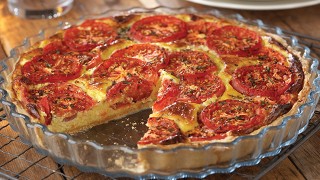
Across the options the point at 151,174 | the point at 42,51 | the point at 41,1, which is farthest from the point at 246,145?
the point at 41,1

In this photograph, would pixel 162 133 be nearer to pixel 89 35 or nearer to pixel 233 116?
pixel 233 116

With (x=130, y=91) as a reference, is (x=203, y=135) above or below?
above

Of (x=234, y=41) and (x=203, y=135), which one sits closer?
(x=203, y=135)

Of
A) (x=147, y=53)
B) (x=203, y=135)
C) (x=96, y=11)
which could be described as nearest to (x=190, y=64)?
(x=147, y=53)

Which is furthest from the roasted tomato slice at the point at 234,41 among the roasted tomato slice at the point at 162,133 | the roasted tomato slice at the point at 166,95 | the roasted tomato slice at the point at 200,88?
the roasted tomato slice at the point at 162,133

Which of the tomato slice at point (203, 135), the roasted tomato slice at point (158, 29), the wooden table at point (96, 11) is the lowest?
the wooden table at point (96, 11)

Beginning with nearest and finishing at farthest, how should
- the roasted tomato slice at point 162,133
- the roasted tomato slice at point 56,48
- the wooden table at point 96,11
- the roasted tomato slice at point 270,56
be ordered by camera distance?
1. the roasted tomato slice at point 162,133
2. the wooden table at point 96,11
3. the roasted tomato slice at point 270,56
4. the roasted tomato slice at point 56,48

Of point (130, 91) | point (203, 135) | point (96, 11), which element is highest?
point (203, 135)

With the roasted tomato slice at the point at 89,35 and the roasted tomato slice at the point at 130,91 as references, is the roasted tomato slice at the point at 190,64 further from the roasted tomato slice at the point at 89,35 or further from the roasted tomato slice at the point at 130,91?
the roasted tomato slice at the point at 89,35
